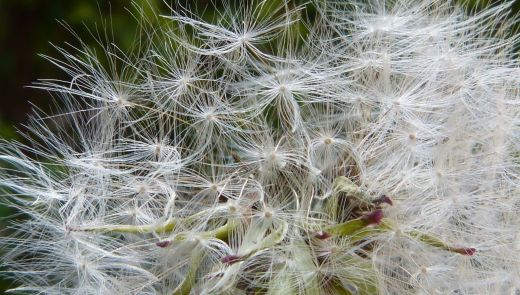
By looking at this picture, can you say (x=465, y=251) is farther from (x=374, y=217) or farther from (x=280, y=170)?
(x=280, y=170)

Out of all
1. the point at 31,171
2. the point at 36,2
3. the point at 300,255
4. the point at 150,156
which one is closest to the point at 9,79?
the point at 36,2

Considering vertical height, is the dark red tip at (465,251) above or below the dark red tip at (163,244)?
above

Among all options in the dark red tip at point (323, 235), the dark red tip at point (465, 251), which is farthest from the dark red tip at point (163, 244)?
the dark red tip at point (465, 251)

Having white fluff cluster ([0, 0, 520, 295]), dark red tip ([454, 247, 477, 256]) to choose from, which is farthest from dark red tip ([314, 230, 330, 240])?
dark red tip ([454, 247, 477, 256])

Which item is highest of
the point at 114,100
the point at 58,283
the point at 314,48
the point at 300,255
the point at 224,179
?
the point at 314,48

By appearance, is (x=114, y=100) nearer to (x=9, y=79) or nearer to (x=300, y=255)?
(x=300, y=255)

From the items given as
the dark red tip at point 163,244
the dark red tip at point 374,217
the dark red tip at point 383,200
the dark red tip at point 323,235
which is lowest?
the dark red tip at point 163,244

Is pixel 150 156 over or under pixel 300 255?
over

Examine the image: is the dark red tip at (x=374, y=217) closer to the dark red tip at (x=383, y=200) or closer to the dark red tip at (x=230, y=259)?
the dark red tip at (x=383, y=200)
